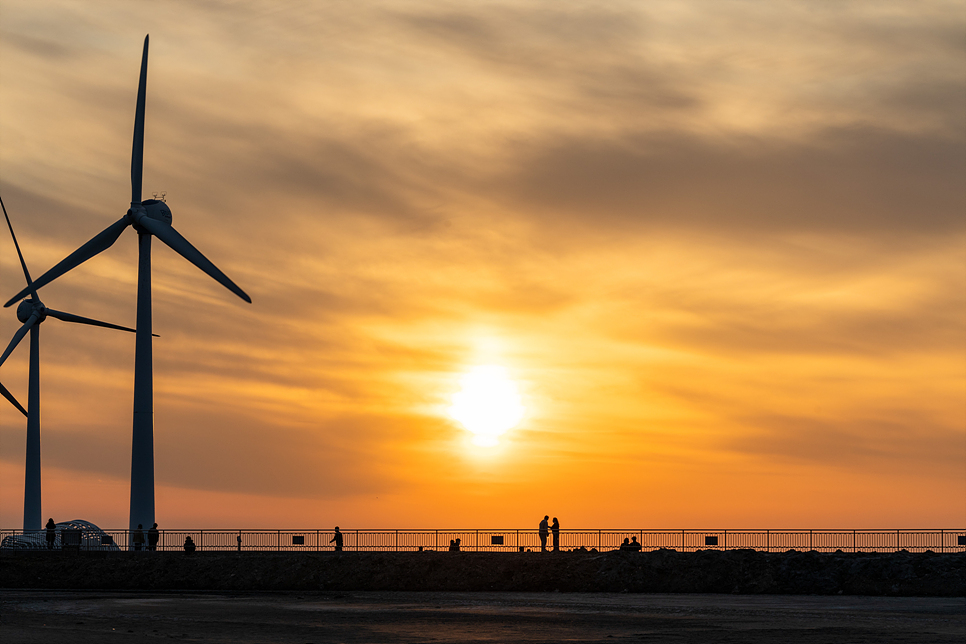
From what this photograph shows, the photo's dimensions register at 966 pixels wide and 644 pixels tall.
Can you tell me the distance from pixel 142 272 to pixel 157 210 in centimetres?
659

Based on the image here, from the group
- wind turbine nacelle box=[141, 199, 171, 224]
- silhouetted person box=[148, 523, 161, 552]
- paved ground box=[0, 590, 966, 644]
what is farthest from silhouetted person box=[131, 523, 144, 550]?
wind turbine nacelle box=[141, 199, 171, 224]

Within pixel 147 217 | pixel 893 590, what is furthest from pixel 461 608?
pixel 147 217

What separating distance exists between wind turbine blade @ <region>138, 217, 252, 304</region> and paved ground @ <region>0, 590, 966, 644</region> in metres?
24.2

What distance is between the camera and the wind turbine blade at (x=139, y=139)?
96.8 meters

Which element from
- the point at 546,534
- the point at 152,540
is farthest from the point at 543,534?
the point at 152,540

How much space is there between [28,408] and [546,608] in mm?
73467

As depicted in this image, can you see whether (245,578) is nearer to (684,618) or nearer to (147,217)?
(147,217)

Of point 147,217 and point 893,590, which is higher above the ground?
point 147,217

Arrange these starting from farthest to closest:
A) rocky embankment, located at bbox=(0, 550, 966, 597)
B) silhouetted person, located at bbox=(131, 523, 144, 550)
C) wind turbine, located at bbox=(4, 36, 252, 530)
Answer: wind turbine, located at bbox=(4, 36, 252, 530) → silhouetted person, located at bbox=(131, 523, 144, 550) → rocky embankment, located at bbox=(0, 550, 966, 597)

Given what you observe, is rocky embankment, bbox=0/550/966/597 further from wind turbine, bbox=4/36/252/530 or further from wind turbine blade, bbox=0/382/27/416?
wind turbine blade, bbox=0/382/27/416

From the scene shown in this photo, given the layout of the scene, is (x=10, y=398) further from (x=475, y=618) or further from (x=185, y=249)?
(x=475, y=618)

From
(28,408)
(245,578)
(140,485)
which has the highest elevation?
(28,408)

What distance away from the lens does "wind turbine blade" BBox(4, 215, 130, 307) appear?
9581 centimetres

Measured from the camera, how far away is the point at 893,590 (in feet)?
229
